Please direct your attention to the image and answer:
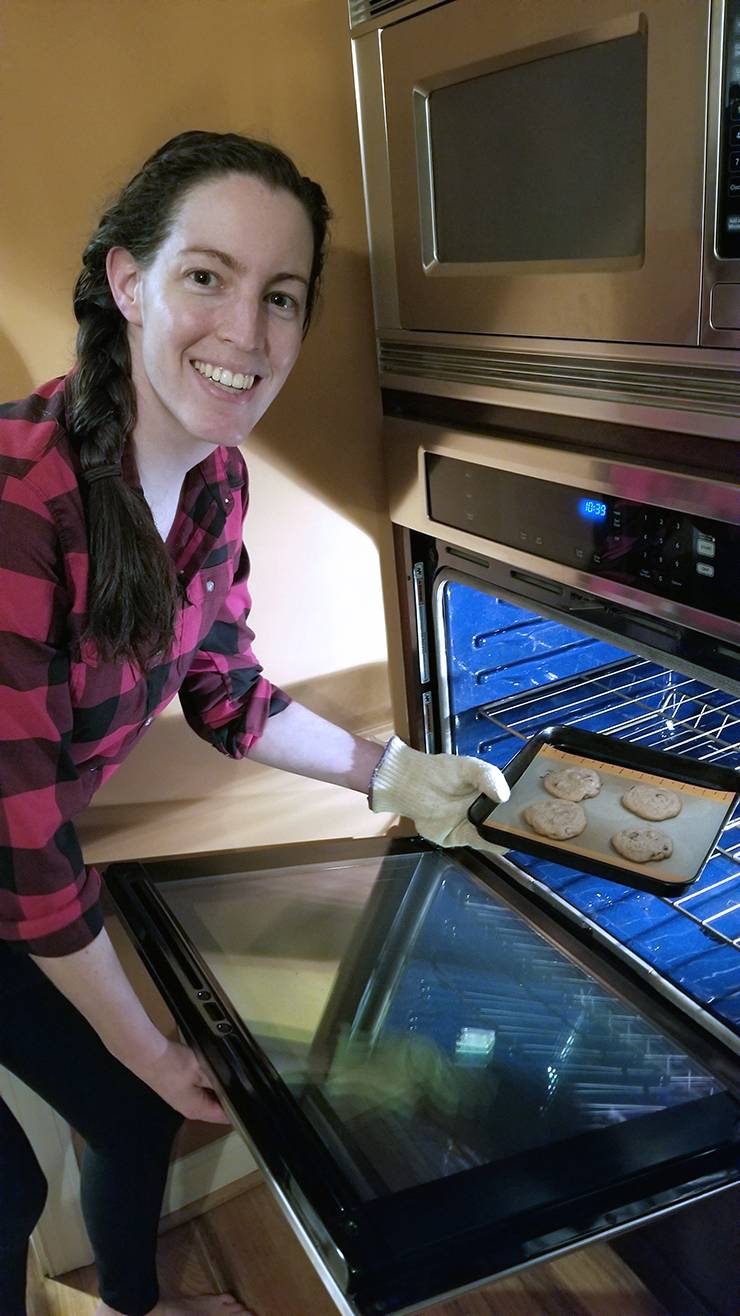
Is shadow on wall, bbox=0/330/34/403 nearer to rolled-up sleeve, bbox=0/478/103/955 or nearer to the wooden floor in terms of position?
rolled-up sleeve, bbox=0/478/103/955

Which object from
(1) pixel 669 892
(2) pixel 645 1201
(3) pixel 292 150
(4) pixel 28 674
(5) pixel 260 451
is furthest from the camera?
(5) pixel 260 451

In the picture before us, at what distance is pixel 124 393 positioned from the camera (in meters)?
1.03

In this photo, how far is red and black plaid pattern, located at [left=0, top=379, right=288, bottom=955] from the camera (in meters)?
0.95

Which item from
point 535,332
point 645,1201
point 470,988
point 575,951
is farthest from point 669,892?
point 535,332

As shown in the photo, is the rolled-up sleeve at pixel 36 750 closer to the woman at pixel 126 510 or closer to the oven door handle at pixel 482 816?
the woman at pixel 126 510

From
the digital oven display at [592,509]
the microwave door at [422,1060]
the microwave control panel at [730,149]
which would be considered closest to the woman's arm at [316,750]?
the microwave door at [422,1060]

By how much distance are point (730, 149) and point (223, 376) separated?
1.56 ft

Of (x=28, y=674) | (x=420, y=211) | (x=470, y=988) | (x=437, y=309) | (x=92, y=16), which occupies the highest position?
(x=92, y=16)

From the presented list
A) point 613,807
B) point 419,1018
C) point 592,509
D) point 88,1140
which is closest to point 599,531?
point 592,509

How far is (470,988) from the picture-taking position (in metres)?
1.07

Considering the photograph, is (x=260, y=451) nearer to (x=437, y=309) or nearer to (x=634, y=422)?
(x=437, y=309)

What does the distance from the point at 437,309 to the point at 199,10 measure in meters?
0.46

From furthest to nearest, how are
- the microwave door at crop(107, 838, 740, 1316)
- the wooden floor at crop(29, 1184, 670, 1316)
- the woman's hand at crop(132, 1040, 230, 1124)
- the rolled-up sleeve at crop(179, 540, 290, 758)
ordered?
1. the wooden floor at crop(29, 1184, 670, 1316)
2. the rolled-up sleeve at crop(179, 540, 290, 758)
3. the woman's hand at crop(132, 1040, 230, 1124)
4. the microwave door at crop(107, 838, 740, 1316)

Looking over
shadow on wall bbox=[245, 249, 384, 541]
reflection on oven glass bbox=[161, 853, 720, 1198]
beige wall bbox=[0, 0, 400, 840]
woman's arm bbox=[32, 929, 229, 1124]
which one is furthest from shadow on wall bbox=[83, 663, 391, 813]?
woman's arm bbox=[32, 929, 229, 1124]
